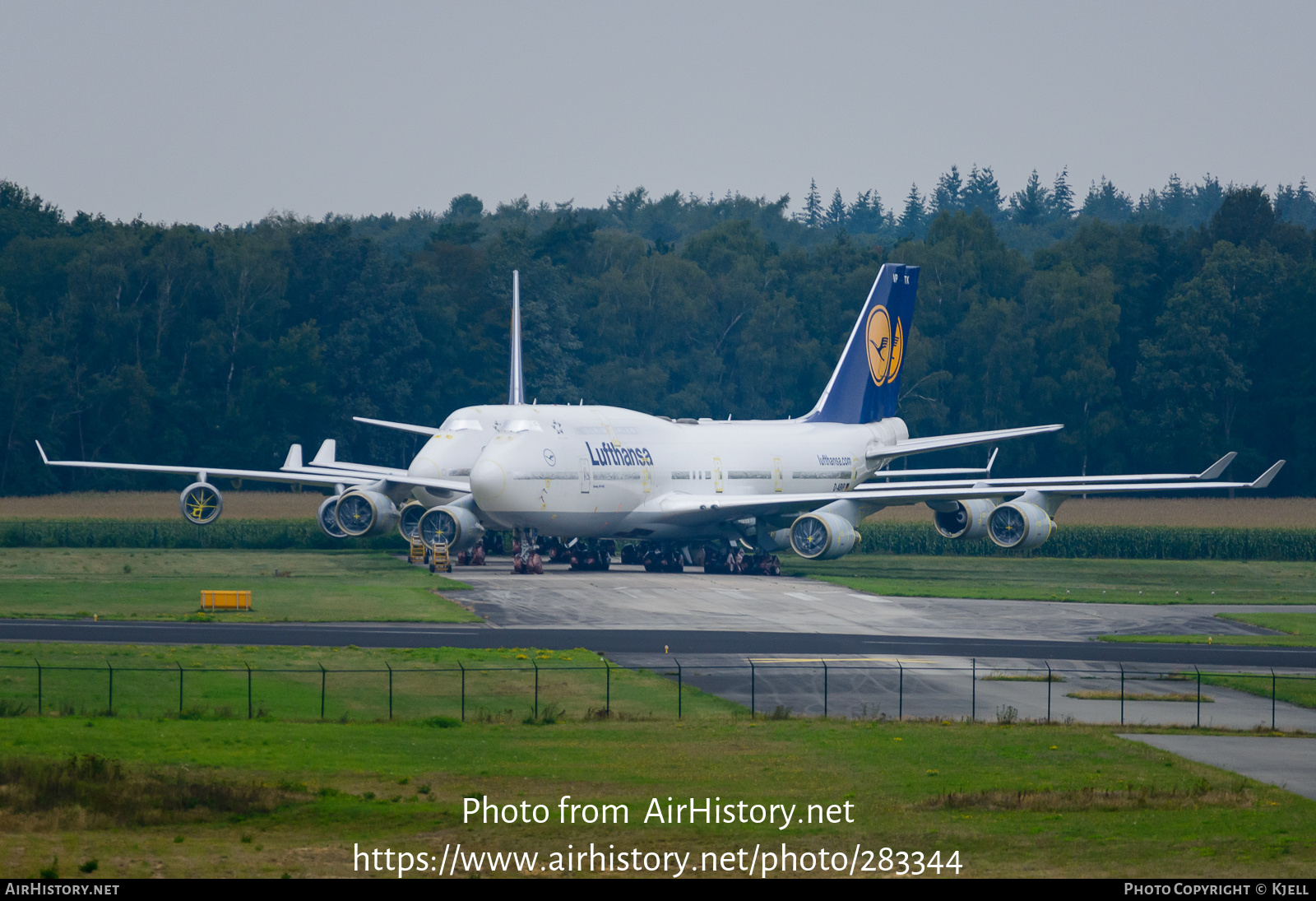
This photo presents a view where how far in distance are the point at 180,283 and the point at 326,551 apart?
49328 mm

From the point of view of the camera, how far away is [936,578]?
247 feet

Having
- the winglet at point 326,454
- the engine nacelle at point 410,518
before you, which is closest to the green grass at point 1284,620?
the engine nacelle at point 410,518

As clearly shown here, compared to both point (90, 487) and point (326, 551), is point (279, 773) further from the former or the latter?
point (90, 487)

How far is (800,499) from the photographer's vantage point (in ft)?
242

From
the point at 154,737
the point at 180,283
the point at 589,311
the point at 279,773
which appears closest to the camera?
the point at 279,773

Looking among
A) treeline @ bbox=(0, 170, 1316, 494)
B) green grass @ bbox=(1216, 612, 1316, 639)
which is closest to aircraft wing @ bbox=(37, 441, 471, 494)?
green grass @ bbox=(1216, 612, 1316, 639)

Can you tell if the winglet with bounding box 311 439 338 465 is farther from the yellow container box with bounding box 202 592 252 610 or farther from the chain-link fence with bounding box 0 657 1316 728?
the chain-link fence with bounding box 0 657 1316 728

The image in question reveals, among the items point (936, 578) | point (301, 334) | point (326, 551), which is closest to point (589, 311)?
point (301, 334)

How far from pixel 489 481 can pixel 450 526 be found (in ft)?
15.1

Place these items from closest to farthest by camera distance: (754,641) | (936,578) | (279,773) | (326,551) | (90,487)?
(279,773) → (754,641) → (936,578) → (326,551) → (90,487)

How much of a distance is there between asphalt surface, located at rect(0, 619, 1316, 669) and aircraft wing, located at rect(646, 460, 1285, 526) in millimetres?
18197

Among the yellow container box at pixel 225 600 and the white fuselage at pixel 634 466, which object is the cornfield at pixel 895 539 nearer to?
the white fuselage at pixel 634 466

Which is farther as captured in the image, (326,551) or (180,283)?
(180,283)

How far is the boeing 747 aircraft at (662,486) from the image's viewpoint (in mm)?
69438
